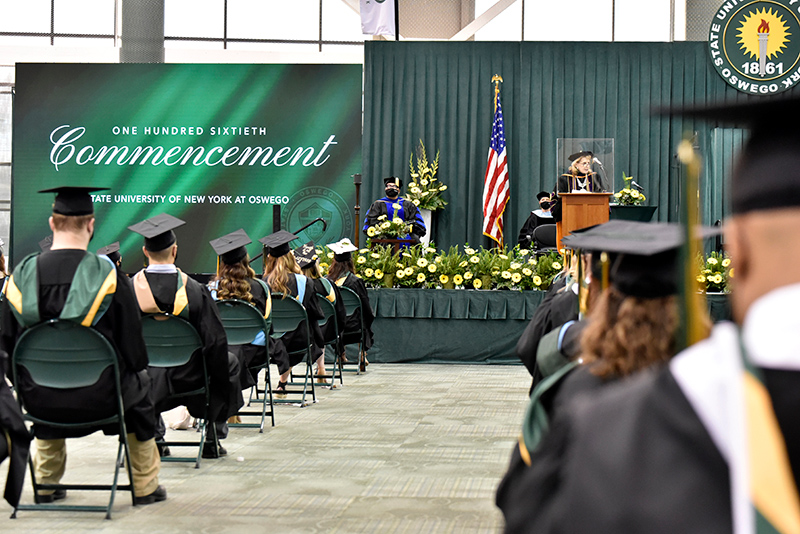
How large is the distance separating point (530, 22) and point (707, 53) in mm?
4549

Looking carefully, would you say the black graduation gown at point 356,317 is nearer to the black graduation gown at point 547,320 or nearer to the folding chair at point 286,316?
the folding chair at point 286,316

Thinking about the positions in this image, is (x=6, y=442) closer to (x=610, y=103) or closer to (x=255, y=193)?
(x=255, y=193)

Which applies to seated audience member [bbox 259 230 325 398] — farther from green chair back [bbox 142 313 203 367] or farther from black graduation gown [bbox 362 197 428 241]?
black graduation gown [bbox 362 197 428 241]

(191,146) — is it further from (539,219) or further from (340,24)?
(539,219)

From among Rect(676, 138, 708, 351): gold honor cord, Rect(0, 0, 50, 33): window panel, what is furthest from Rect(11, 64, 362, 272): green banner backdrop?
Rect(676, 138, 708, 351): gold honor cord

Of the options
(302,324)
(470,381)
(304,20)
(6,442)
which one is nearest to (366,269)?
(470,381)

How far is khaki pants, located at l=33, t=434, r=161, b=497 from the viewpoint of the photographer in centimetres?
401

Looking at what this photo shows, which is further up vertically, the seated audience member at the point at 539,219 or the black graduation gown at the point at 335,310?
the seated audience member at the point at 539,219

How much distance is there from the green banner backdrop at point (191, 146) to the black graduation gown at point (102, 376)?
10.8 metres

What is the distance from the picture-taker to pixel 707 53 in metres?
14.4

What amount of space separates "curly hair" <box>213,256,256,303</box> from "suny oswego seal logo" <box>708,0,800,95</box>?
10689 millimetres

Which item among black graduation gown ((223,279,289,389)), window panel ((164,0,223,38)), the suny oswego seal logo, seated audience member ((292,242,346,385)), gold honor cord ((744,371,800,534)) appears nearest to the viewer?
gold honor cord ((744,371,800,534))

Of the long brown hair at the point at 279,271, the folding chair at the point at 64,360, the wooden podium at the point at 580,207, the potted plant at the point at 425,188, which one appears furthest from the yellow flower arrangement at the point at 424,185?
the folding chair at the point at 64,360

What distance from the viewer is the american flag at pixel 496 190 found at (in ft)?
46.6
